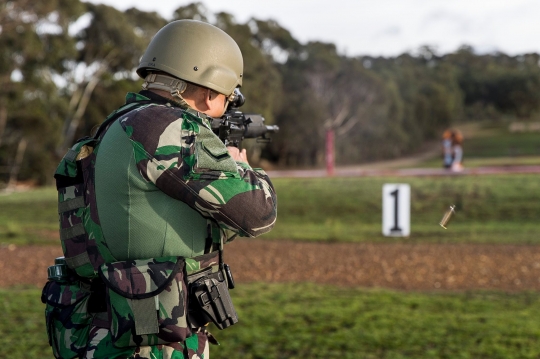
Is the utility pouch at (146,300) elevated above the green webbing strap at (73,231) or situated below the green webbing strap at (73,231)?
below

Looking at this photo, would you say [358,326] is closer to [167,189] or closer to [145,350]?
[145,350]

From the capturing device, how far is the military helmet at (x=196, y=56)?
218 cm

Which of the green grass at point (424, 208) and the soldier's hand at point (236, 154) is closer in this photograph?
the soldier's hand at point (236, 154)

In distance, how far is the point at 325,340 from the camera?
555 centimetres

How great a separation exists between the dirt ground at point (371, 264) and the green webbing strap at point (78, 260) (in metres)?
7.00

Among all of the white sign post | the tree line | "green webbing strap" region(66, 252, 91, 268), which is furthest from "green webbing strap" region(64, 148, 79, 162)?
the tree line

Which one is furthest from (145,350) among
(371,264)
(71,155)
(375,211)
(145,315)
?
(375,211)

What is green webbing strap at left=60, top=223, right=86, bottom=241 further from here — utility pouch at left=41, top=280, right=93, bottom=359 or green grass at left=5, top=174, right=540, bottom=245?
green grass at left=5, top=174, right=540, bottom=245

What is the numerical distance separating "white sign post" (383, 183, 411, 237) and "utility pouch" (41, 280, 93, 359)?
955cm

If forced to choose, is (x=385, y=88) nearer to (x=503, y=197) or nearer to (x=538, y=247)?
(x=503, y=197)

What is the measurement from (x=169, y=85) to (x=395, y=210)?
404 inches

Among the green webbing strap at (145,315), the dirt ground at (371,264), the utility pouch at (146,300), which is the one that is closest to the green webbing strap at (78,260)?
the utility pouch at (146,300)

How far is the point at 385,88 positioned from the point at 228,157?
1907 inches

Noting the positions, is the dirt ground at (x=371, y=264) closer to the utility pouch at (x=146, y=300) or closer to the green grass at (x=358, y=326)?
the green grass at (x=358, y=326)
